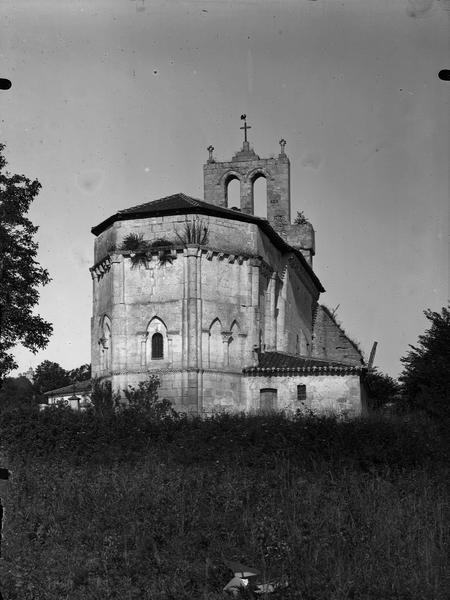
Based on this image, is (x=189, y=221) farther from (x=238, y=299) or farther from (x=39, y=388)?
(x=39, y=388)

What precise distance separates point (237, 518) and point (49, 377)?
65.5 metres

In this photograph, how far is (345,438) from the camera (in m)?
18.4

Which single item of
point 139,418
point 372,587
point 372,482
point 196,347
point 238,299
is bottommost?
point 372,587

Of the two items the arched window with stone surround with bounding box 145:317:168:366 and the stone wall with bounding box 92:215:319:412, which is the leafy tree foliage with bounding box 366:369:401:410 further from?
the arched window with stone surround with bounding box 145:317:168:366

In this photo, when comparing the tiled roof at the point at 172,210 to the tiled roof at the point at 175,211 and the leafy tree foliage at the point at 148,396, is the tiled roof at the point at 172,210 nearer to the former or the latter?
the tiled roof at the point at 175,211

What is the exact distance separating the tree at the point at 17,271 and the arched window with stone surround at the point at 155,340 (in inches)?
257

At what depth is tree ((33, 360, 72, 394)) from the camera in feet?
242

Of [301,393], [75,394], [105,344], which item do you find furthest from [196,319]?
[75,394]

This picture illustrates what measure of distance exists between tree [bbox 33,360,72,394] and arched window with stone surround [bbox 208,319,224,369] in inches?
1658

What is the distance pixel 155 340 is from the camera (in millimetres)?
32344

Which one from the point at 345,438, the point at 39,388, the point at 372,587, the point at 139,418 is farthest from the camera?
the point at 39,388

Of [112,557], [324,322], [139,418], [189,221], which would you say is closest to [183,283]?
[189,221]

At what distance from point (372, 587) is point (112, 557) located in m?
3.19

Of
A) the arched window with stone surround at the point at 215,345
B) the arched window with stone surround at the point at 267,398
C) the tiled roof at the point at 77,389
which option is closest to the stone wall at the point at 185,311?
the arched window with stone surround at the point at 215,345
